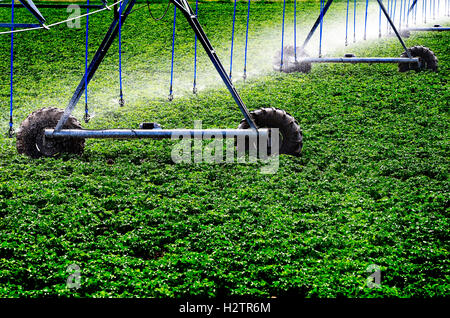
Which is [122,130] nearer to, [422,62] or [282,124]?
[282,124]

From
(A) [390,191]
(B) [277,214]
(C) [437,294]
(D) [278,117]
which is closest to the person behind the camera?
(C) [437,294]

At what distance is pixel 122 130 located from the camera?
4754 mm

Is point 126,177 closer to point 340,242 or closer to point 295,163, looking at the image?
point 295,163

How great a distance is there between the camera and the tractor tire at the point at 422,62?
26.4 ft

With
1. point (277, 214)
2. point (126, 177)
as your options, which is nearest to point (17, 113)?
point (126, 177)

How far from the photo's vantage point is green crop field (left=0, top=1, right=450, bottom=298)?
3.26m

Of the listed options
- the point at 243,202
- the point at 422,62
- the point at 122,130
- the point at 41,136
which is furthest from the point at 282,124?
the point at 422,62

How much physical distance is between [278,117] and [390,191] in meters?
1.12

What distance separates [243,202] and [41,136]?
1.96 metres

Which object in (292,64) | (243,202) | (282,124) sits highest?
(292,64)

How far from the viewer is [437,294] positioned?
123 inches

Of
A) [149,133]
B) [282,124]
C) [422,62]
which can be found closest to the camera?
[149,133]

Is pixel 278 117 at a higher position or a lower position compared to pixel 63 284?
higher

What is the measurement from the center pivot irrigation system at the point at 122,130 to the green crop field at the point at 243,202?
137mm
